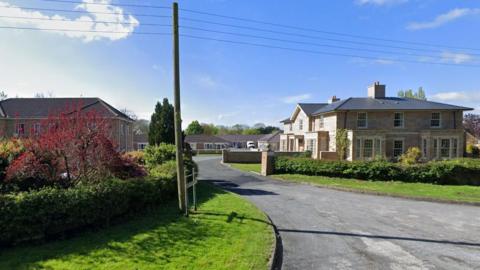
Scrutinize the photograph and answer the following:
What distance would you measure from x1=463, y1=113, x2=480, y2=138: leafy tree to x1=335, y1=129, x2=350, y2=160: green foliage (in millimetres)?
56170

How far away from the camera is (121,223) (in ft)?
27.1

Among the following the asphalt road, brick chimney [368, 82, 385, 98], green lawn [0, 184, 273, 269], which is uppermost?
brick chimney [368, 82, 385, 98]

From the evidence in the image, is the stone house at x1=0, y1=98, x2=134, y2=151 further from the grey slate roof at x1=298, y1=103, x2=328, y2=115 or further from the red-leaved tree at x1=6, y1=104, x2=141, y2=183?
the red-leaved tree at x1=6, y1=104, x2=141, y2=183

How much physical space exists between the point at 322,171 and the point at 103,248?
17321 mm

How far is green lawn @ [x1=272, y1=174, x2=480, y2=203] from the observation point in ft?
46.3

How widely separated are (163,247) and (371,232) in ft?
18.9

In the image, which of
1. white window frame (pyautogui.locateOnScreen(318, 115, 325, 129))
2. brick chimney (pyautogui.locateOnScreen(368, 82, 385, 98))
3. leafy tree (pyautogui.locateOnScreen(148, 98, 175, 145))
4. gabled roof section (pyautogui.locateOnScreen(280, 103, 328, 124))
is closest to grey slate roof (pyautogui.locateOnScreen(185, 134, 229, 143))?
gabled roof section (pyautogui.locateOnScreen(280, 103, 328, 124))

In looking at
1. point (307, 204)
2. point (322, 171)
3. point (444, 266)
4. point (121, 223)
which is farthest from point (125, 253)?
point (322, 171)

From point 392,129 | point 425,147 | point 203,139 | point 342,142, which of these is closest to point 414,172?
point 342,142

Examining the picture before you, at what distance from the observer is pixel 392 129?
102 feet

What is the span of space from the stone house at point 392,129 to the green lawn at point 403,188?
10.5 m

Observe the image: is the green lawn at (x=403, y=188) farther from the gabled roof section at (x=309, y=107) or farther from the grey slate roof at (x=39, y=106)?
the grey slate roof at (x=39, y=106)

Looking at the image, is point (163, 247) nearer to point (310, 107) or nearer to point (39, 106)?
point (310, 107)

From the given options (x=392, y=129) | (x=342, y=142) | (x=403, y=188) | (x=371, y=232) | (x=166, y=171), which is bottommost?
(x=403, y=188)
